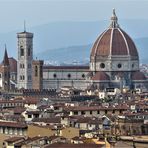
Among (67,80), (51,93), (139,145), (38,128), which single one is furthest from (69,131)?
(67,80)

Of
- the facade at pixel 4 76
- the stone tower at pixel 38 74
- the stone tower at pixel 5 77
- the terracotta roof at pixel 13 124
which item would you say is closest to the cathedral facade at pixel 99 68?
the stone tower at pixel 38 74

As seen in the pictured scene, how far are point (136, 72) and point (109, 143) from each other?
90.8 meters

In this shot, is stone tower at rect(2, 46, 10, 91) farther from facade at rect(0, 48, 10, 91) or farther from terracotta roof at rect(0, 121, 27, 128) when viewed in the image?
terracotta roof at rect(0, 121, 27, 128)

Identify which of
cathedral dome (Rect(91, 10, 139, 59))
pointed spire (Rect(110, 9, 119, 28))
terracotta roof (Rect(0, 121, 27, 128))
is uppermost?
pointed spire (Rect(110, 9, 119, 28))

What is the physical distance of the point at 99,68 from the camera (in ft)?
423

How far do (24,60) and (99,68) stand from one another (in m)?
8.49

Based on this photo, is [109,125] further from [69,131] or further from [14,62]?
[14,62]

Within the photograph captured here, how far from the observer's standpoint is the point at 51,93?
340 feet

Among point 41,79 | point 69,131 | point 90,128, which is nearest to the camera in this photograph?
point 69,131

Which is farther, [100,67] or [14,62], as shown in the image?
[14,62]

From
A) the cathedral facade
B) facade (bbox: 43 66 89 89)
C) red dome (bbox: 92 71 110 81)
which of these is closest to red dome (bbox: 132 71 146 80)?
the cathedral facade

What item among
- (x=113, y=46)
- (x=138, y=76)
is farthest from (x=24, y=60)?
(x=138, y=76)

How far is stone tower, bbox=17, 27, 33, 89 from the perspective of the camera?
425ft

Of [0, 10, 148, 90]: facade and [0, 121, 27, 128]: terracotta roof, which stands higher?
[0, 10, 148, 90]: facade
